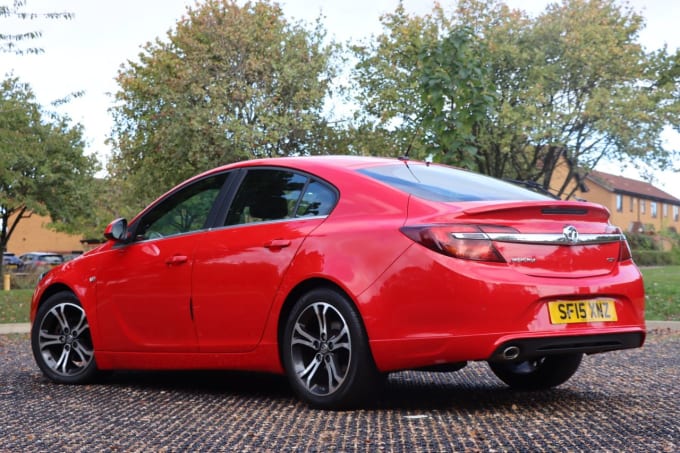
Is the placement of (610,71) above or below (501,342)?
above

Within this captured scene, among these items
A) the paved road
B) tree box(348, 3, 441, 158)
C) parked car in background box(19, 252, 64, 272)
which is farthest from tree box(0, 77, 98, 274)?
the paved road

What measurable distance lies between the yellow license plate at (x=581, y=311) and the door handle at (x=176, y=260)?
103 inches

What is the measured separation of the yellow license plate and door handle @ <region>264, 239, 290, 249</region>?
1.65 m

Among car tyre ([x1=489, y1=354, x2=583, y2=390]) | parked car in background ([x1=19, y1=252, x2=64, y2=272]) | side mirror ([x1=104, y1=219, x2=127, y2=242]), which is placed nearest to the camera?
car tyre ([x1=489, y1=354, x2=583, y2=390])

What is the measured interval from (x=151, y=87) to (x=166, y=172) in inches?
139

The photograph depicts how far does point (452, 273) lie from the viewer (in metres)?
5.13

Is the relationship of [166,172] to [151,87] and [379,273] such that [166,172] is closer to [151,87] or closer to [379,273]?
[151,87]

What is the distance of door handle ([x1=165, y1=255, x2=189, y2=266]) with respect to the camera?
6.61 m

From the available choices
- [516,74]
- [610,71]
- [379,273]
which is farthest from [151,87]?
[379,273]

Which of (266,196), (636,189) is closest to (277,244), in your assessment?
(266,196)

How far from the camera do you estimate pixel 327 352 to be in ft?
18.4

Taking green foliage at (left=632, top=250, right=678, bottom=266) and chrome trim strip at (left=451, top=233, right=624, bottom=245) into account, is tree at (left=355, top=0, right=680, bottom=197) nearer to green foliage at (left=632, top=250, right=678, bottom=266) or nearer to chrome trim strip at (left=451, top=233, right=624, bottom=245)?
green foliage at (left=632, top=250, right=678, bottom=266)

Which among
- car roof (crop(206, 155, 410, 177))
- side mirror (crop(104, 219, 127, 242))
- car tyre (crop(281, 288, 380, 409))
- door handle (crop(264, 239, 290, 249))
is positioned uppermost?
car roof (crop(206, 155, 410, 177))

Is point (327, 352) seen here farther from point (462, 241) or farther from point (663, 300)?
point (663, 300)
